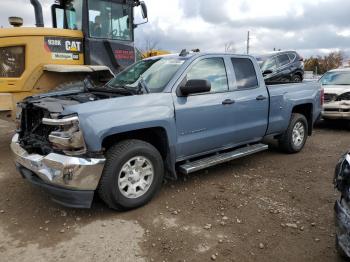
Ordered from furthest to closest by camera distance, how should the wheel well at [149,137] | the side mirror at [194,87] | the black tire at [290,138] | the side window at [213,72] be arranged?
the black tire at [290,138] < the side window at [213,72] < the side mirror at [194,87] < the wheel well at [149,137]

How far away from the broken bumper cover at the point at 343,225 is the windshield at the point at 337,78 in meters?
8.27

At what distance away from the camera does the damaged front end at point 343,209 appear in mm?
2746

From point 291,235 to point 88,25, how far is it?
19.9 feet

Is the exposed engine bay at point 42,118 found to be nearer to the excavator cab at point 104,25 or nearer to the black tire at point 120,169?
the black tire at point 120,169

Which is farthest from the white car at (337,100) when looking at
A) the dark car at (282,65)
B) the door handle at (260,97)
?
the door handle at (260,97)

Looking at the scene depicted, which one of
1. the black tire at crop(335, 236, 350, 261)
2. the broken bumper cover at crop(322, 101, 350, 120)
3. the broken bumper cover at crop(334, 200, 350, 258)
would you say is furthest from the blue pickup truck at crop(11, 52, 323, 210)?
the broken bumper cover at crop(322, 101, 350, 120)

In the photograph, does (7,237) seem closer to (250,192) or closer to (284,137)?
(250,192)

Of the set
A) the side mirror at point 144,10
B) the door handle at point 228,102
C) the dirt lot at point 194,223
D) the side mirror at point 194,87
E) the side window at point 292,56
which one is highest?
the side mirror at point 144,10

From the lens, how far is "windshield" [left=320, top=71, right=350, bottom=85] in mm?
10258

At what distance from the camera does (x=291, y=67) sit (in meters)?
13.1

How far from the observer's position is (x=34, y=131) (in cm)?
440

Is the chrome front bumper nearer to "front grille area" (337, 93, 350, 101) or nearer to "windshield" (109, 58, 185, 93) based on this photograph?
"windshield" (109, 58, 185, 93)

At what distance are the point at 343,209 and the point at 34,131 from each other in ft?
11.5

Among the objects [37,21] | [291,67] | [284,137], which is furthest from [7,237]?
[291,67]
